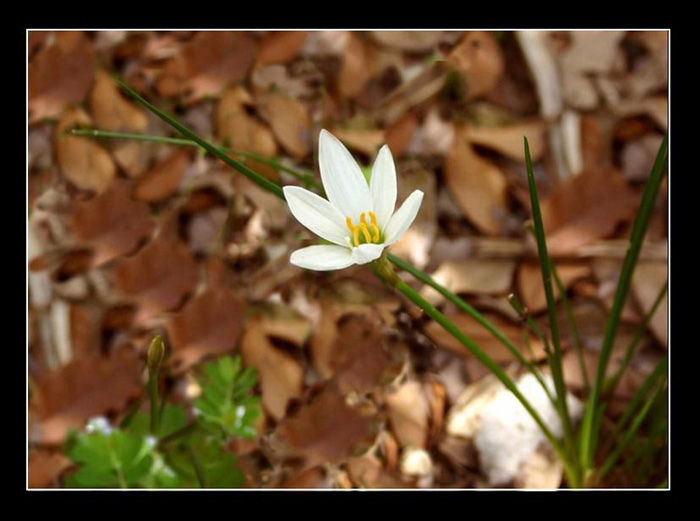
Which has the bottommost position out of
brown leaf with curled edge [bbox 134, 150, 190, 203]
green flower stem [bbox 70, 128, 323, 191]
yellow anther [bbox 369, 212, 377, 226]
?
yellow anther [bbox 369, 212, 377, 226]

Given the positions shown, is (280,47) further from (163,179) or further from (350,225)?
(350,225)

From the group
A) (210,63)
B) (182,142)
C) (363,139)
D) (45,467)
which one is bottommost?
(45,467)

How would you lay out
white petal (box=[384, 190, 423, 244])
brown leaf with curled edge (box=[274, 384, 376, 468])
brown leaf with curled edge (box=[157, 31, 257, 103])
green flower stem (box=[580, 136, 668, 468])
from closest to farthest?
white petal (box=[384, 190, 423, 244]) → green flower stem (box=[580, 136, 668, 468]) → brown leaf with curled edge (box=[274, 384, 376, 468]) → brown leaf with curled edge (box=[157, 31, 257, 103])

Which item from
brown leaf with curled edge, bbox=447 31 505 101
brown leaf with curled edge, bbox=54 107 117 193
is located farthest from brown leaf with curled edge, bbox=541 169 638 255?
brown leaf with curled edge, bbox=54 107 117 193

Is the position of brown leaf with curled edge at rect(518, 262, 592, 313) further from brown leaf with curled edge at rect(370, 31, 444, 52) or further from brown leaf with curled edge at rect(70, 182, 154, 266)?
brown leaf with curled edge at rect(70, 182, 154, 266)

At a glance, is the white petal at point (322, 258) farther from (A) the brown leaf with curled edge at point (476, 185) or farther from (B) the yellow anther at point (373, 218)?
(A) the brown leaf with curled edge at point (476, 185)

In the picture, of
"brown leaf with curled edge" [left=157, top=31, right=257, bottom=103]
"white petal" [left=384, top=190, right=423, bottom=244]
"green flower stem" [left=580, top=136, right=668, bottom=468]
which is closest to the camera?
"white petal" [left=384, top=190, right=423, bottom=244]

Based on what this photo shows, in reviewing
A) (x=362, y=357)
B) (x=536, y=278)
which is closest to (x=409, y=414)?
(x=362, y=357)

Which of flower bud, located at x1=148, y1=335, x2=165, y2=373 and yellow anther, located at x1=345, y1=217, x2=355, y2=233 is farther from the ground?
yellow anther, located at x1=345, y1=217, x2=355, y2=233
